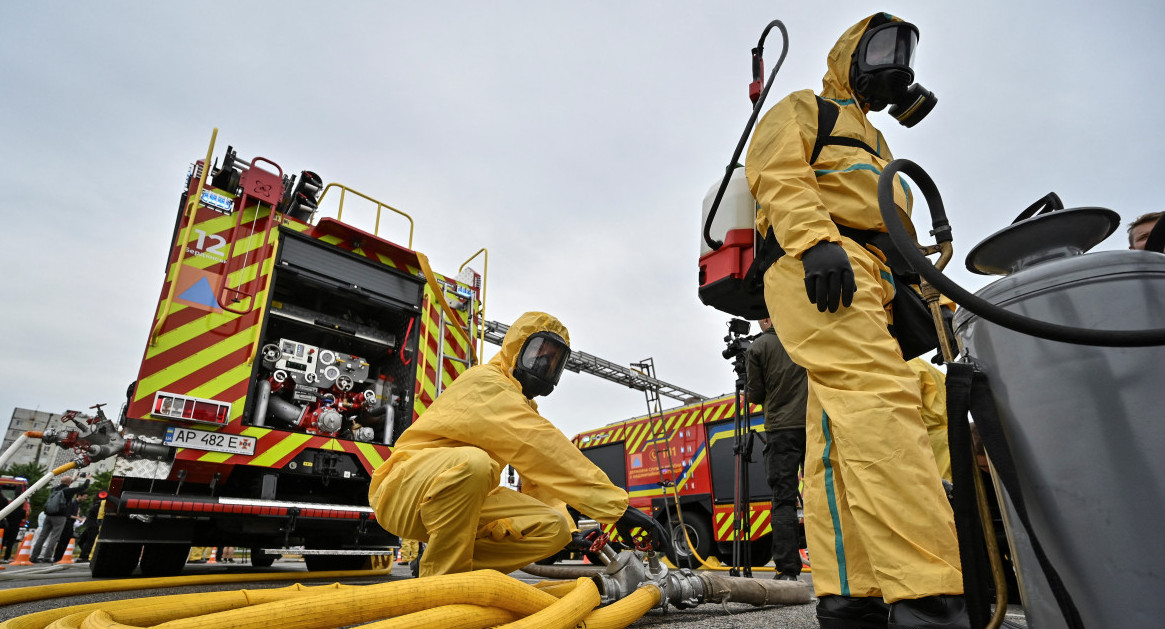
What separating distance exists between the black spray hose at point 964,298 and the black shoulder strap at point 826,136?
0.43 m

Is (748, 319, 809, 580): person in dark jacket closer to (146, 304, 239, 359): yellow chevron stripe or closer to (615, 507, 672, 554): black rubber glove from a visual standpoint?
(615, 507, 672, 554): black rubber glove

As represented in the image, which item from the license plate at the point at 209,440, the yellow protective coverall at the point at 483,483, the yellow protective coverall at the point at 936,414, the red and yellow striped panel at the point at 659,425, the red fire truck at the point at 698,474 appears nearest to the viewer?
the yellow protective coverall at the point at 483,483

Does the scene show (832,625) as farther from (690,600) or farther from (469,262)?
(469,262)

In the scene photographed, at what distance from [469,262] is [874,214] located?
402 cm

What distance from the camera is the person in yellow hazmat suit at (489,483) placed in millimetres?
2111

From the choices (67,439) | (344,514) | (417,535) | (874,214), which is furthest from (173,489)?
(874,214)

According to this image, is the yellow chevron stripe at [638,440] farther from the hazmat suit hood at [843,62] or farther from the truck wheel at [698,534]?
the hazmat suit hood at [843,62]

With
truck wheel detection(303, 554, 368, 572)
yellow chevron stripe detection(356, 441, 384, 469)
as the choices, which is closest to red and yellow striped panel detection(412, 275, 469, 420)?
yellow chevron stripe detection(356, 441, 384, 469)

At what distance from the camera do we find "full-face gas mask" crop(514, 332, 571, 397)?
8.95 ft

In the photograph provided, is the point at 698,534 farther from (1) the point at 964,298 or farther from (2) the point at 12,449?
(1) the point at 964,298

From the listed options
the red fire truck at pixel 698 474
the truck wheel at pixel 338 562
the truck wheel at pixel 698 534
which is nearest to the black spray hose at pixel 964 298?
the red fire truck at pixel 698 474

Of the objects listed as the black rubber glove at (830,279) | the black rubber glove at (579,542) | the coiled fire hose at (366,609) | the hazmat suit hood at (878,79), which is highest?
the hazmat suit hood at (878,79)

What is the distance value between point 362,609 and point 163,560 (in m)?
3.42

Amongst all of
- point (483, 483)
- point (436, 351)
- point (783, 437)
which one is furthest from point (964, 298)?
point (436, 351)
